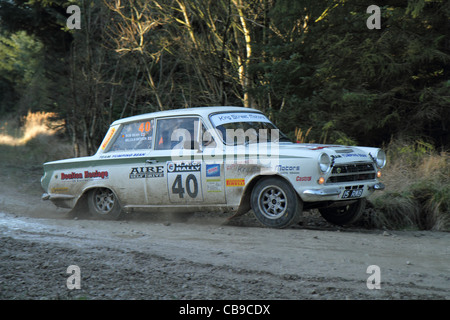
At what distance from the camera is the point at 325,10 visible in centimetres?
1217

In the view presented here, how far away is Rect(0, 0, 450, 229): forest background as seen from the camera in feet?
35.0

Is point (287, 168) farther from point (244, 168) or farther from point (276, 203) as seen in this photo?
point (244, 168)

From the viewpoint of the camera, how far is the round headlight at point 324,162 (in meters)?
6.71

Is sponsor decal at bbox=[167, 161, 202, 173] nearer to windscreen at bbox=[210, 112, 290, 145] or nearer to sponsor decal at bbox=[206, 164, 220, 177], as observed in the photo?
sponsor decal at bbox=[206, 164, 220, 177]

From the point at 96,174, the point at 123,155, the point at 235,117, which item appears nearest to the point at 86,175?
the point at 96,174

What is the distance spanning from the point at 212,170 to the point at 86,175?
2.47 meters

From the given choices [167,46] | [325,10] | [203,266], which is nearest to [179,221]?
[203,266]

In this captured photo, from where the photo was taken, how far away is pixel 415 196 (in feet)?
28.0

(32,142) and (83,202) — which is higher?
(32,142)

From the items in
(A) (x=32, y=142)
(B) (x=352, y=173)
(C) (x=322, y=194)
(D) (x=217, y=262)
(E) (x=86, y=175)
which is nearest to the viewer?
(D) (x=217, y=262)

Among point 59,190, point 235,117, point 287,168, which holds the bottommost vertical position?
point 59,190

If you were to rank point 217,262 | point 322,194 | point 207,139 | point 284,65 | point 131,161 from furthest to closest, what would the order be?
point 284,65, point 131,161, point 207,139, point 322,194, point 217,262

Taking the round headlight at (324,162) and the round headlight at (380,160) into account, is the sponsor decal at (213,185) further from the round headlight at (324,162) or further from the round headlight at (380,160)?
the round headlight at (380,160)
